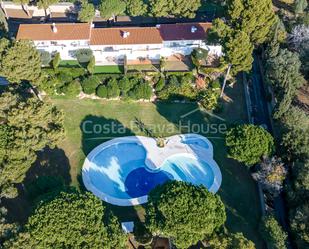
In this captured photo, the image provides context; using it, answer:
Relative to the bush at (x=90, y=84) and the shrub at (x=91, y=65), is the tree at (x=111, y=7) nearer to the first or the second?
the shrub at (x=91, y=65)

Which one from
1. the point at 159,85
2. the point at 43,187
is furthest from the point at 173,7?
the point at 43,187

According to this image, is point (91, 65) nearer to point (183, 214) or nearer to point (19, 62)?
point (19, 62)

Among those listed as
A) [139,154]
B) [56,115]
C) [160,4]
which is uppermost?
[160,4]

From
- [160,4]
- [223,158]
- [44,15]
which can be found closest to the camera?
[223,158]

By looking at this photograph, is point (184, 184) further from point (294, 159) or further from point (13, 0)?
point (13, 0)

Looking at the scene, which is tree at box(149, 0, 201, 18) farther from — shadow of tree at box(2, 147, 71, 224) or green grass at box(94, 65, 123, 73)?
shadow of tree at box(2, 147, 71, 224)

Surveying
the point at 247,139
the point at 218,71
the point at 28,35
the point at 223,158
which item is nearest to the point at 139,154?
the point at 223,158

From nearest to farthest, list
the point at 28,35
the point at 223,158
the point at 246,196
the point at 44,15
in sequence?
1. the point at 246,196
2. the point at 223,158
3. the point at 28,35
4. the point at 44,15

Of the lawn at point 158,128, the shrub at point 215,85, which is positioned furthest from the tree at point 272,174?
the shrub at point 215,85
